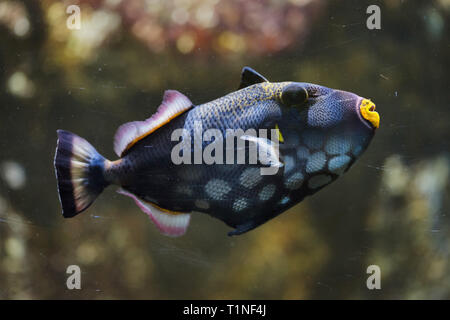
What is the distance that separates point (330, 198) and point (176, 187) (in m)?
0.39

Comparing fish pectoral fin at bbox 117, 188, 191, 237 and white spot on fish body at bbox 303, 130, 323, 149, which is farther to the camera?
fish pectoral fin at bbox 117, 188, 191, 237

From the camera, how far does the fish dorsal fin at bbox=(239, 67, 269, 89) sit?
0.88 metres

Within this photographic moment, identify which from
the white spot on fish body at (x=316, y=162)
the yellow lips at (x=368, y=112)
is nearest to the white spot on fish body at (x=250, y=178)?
the white spot on fish body at (x=316, y=162)

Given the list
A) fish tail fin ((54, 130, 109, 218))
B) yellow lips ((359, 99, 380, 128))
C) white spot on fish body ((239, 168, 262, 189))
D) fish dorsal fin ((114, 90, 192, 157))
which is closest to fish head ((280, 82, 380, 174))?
yellow lips ((359, 99, 380, 128))

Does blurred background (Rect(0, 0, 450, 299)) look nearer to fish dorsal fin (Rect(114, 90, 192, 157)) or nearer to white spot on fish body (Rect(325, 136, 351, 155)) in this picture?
fish dorsal fin (Rect(114, 90, 192, 157))

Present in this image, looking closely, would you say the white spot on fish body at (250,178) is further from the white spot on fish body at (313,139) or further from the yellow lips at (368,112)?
the yellow lips at (368,112)

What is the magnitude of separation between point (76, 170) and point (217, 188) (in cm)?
31

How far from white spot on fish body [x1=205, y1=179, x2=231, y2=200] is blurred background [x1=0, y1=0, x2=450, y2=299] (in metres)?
0.12

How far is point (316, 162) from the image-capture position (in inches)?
32.1

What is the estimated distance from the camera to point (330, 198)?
1001mm

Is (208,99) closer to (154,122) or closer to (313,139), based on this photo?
(154,122)

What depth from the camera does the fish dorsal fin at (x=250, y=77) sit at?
0.88m

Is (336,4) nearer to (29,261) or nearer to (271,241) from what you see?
(271,241)

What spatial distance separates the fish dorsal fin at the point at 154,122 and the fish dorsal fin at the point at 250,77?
0.43ft
